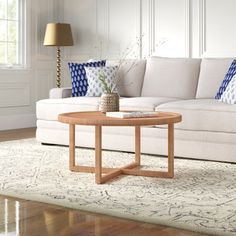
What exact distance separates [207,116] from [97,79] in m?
1.48

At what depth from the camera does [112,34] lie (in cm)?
684

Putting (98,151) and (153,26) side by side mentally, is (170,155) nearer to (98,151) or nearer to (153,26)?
(98,151)

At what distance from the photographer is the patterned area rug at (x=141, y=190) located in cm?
256

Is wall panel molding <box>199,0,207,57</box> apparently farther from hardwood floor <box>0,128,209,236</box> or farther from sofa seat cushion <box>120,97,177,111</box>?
hardwood floor <box>0,128,209,236</box>

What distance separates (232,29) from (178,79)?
1204mm

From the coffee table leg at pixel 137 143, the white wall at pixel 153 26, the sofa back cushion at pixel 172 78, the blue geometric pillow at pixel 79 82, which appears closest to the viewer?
the coffee table leg at pixel 137 143

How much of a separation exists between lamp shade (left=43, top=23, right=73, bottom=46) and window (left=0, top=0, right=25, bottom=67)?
0.40 metres

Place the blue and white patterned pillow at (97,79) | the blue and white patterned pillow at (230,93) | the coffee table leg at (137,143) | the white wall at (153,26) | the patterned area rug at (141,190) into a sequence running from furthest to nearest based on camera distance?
the white wall at (153,26) < the blue and white patterned pillow at (97,79) < the blue and white patterned pillow at (230,93) < the coffee table leg at (137,143) < the patterned area rug at (141,190)

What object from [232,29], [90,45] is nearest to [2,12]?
[90,45]

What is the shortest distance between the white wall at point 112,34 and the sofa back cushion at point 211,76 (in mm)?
1008

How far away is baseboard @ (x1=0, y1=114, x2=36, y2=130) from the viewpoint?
658 centimetres

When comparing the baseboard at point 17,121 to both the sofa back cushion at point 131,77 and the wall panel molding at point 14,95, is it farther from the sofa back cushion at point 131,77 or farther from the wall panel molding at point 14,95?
the sofa back cushion at point 131,77

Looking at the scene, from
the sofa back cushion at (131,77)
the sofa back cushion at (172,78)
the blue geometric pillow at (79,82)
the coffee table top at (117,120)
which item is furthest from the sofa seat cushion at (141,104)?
the coffee table top at (117,120)

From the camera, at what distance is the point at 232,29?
588cm
